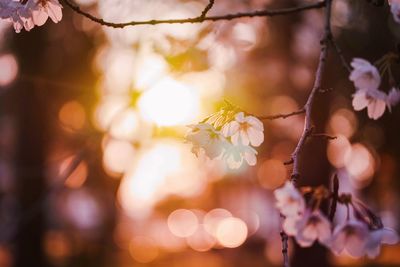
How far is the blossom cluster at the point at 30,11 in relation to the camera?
2164 mm

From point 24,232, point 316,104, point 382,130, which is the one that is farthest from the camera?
point 24,232

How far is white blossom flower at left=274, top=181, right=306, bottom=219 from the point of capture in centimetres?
154

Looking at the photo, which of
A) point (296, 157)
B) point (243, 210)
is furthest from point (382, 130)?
point (243, 210)

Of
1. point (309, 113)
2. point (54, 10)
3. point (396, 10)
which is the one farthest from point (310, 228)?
point (54, 10)

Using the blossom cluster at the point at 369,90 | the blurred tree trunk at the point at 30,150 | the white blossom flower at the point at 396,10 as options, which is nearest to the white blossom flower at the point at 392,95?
the blossom cluster at the point at 369,90

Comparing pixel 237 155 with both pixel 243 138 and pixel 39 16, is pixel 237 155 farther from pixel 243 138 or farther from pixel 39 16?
pixel 39 16

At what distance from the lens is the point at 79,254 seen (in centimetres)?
1351

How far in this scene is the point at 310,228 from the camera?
Answer: 5.17ft

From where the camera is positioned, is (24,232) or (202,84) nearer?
(202,84)

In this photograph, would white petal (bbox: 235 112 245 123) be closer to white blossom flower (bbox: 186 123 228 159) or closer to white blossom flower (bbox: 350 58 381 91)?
white blossom flower (bbox: 186 123 228 159)

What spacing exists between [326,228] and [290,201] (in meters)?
0.13

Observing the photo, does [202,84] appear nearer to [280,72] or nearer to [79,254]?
[280,72]

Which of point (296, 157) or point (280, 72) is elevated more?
point (280, 72)

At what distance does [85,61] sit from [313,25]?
18.9 ft
